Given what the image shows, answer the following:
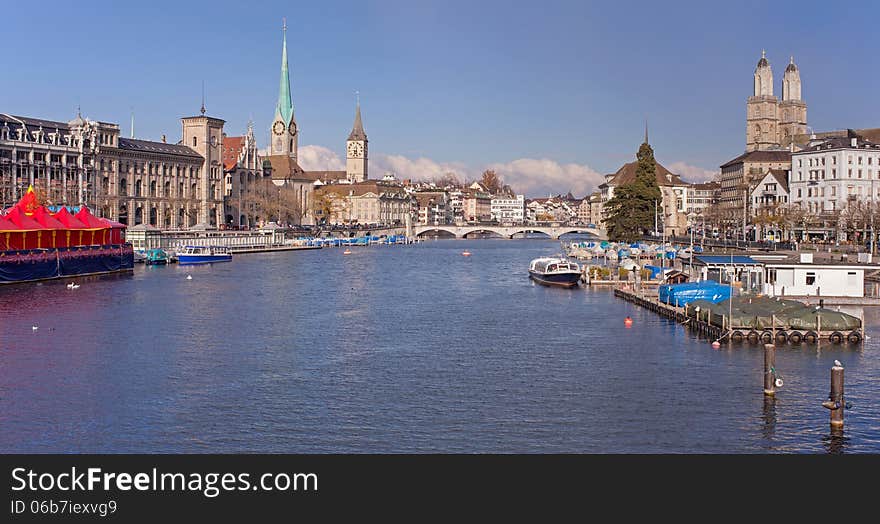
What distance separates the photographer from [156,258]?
4213 inches

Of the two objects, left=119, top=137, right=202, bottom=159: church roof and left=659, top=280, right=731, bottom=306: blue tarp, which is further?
left=119, top=137, right=202, bottom=159: church roof

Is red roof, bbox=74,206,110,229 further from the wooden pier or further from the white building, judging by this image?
the white building

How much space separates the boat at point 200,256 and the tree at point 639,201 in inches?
2049

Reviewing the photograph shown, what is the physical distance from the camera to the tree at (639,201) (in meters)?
130

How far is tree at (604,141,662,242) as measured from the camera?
130m

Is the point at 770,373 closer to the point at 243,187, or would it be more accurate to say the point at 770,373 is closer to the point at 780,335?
the point at 780,335

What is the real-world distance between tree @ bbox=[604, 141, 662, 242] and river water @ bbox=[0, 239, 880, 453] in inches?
2759

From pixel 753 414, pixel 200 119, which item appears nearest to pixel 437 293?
pixel 753 414

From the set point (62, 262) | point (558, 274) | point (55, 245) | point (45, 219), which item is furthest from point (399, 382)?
point (45, 219)

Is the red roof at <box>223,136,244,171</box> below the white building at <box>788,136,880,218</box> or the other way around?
the other way around

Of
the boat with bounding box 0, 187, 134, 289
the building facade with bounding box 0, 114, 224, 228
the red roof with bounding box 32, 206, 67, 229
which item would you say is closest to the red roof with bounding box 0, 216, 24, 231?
the boat with bounding box 0, 187, 134, 289

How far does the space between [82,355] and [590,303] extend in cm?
3355

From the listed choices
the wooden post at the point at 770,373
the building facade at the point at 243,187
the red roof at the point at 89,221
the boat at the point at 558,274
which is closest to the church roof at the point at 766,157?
the building facade at the point at 243,187
